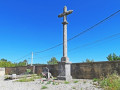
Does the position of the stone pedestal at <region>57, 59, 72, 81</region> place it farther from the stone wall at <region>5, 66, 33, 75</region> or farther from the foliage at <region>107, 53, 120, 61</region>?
the foliage at <region>107, 53, 120, 61</region>

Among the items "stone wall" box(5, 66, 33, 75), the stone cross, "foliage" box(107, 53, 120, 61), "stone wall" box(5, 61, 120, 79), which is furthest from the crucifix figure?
"foliage" box(107, 53, 120, 61)

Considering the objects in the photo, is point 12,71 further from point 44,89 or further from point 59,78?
point 44,89

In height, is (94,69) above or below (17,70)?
above

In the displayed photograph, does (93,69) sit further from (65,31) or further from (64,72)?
(65,31)

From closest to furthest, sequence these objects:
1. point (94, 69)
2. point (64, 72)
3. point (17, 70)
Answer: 1. point (64, 72)
2. point (94, 69)
3. point (17, 70)

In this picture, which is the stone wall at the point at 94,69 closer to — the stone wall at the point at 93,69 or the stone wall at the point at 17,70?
the stone wall at the point at 93,69

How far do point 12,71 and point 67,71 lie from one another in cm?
1188

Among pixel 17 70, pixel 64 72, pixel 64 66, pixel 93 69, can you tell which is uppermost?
pixel 64 66

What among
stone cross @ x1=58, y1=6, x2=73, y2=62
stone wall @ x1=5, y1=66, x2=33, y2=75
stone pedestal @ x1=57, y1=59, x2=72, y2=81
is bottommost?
stone wall @ x1=5, y1=66, x2=33, y2=75

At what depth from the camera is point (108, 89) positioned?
4738 mm

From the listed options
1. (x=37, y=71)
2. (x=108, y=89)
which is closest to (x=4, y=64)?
(x=37, y=71)

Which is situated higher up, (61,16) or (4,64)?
(61,16)

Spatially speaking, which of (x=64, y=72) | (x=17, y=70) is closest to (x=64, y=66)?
(x=64, y=72)

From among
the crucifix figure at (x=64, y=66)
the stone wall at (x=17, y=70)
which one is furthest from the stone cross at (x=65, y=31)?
the stone wall at (x=17, y=70)
